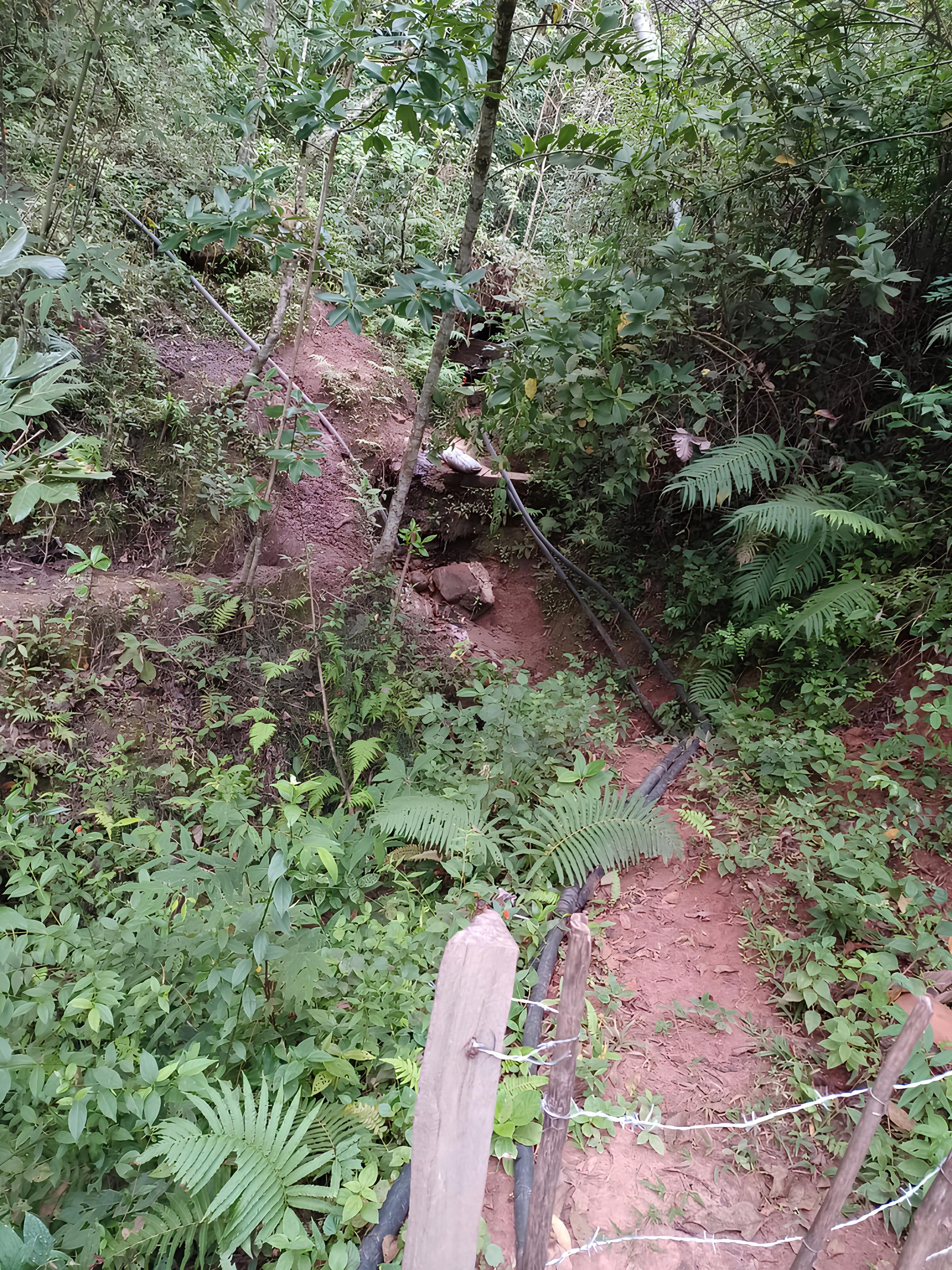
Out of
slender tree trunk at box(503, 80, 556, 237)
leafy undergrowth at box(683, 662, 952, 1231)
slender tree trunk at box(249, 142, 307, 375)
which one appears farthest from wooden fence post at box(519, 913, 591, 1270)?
slender tree trunk at box(503, 80, 556, 237)

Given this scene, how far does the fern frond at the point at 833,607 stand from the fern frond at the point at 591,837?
4.85 ft

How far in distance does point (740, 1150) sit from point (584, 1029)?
0.63m

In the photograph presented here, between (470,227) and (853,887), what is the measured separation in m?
3.70

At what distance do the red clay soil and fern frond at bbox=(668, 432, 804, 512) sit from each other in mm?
2354

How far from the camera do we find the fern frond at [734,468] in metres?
3.95

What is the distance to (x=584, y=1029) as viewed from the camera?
248cm

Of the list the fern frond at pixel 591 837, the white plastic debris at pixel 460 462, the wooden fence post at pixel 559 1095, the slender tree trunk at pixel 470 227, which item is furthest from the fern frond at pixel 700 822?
the white plastic debris at pixel 460 462

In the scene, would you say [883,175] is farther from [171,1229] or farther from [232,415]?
[171,1229]

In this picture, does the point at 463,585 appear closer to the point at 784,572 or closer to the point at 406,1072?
the point at 784,572

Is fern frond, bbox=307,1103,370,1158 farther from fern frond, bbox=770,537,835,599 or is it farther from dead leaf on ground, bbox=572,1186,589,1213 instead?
fern frond, bbox=770,537,835,599

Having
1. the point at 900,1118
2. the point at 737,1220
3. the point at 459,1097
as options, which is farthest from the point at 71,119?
the point at 900,1118

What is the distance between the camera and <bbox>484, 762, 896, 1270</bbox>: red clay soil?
1920 millimetres

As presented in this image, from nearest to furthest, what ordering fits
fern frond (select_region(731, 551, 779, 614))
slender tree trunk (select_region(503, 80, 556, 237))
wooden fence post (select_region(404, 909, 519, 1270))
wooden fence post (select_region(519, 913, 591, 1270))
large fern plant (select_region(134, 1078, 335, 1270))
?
wooden fence post (select_region(404, 909, 519, 1270)), wooden fence post (select_region(519, 913, 591, 1270)), large fern plant (select_region(134, 1078, 335, 1270)), fern frond (select_region(731, 551, 779, 614)), slender tree trunk (select_region(503, 80, 556, 237))

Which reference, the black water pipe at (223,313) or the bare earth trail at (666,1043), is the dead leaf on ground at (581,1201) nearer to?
the bare earth trail at (666,1043)
